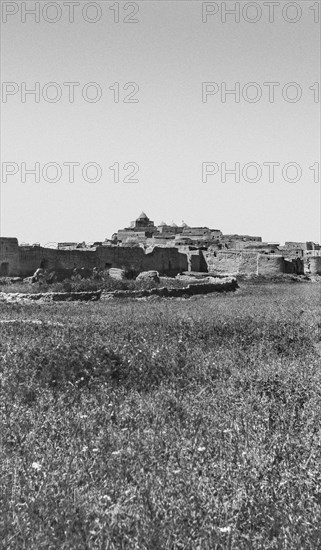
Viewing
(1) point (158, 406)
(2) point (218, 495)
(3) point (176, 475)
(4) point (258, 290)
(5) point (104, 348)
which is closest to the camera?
(2) point (218, 495)

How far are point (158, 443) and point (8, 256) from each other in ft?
84.8

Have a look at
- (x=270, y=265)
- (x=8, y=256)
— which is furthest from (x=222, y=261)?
(x=8, y=256)

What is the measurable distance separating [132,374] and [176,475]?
4.08m

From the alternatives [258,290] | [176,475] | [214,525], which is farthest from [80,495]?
[258,290]

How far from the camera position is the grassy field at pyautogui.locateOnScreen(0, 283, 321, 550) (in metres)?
3.89

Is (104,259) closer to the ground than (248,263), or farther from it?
farther from it

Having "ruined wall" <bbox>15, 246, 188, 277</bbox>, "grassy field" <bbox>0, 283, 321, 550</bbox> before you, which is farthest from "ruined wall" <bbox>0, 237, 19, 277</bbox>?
"grassy field" <bbox>0, 283, 321, 550</bbox>

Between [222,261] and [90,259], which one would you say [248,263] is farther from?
→ [90,259]

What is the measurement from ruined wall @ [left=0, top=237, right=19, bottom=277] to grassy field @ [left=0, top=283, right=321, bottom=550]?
1897 centimetres

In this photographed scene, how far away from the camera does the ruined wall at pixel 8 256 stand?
2967 centimetres

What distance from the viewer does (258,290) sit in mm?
28797

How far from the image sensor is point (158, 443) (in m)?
5.60

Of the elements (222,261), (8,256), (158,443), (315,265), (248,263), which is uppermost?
(8,256)

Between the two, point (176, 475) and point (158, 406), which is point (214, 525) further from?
point (158, 406)
